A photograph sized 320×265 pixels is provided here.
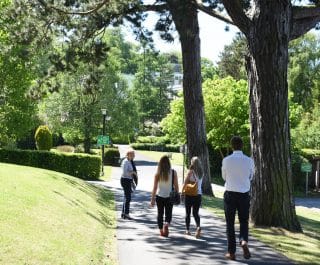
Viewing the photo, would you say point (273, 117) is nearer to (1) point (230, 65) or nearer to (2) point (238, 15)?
(2) point (238, 15)

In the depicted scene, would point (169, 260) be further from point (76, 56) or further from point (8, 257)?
point (76, 56)


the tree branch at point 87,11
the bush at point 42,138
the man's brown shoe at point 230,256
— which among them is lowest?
the man's brown shoe at point 230,256

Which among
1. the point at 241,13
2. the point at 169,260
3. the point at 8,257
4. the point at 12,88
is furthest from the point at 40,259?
the point at 12,88

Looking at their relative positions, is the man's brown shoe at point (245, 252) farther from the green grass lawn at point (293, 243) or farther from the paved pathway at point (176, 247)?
the green grass lawn at point (293, 243)

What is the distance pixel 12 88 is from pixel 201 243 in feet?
69.7

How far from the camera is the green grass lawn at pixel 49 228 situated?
24.7 feet

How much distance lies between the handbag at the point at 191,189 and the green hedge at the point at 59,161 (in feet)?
73.3

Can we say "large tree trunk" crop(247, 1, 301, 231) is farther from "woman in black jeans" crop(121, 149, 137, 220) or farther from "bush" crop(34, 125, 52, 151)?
"bush" crop(34, 125, 52, 151)

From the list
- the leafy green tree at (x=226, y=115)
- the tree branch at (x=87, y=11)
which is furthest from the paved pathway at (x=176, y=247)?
the leafy green tree at (x=226, y=115)

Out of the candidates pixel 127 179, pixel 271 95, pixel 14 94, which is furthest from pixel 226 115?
pixel 271 95

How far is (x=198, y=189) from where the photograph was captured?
36.4 feet

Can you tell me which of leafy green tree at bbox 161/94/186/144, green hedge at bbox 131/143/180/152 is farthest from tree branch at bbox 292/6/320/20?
green hedge at bbox 131/143/180/152

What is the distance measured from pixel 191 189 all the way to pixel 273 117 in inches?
102

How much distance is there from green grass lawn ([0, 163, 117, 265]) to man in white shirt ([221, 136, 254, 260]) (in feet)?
6.41
